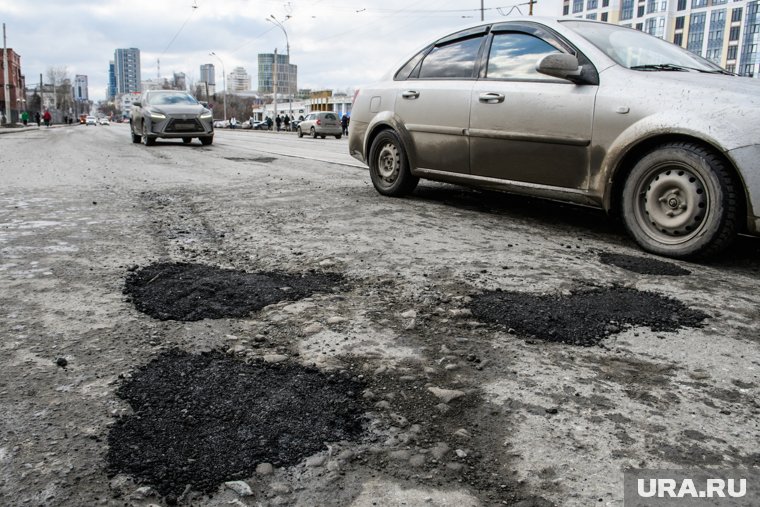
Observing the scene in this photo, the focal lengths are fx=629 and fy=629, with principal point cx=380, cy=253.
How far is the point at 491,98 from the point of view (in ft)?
16.7

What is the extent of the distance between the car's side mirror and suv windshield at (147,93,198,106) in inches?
548

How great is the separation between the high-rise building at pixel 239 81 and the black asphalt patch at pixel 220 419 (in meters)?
163

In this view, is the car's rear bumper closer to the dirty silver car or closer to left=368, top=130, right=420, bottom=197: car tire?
the dirty silver car

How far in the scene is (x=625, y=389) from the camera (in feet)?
7.16

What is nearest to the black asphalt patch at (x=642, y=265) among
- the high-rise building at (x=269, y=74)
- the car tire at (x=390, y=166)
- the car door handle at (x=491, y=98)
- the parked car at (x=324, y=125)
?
the car door handle at (x=491, y=98)

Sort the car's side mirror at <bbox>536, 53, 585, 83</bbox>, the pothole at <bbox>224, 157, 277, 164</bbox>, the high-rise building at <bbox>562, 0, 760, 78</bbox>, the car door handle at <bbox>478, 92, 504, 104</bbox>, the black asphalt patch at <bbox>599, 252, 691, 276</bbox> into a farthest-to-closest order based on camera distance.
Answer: the high-rise building at <bbox>562, 0, 760, 78</bbox>, the pothole at <bbox>224, 157, 277, 164</bbox>, the car door handle at <bbox>478, 92, 504, 104</bbox>, the car's side mirror at <bbox>536, 53, 585, 83</bbox>, the black asphalt patch at <bbox>599, 252, 691, 276</bbox>

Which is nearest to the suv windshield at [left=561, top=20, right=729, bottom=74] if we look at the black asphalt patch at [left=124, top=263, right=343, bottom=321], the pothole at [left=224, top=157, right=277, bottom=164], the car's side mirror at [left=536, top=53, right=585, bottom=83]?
the car's side mirror at [left=536, top=53, right=585, bottom=83]

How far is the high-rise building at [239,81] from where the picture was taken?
6280 inches

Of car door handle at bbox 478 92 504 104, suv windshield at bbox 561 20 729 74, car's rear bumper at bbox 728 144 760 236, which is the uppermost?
suv windshield at bbox 561 20 729 74

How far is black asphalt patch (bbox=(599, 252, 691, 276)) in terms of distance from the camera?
3699 mm

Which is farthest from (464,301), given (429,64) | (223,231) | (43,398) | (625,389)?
(429,64)

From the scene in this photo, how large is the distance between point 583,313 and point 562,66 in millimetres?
2210

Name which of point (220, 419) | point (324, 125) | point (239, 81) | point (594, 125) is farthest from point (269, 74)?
point (220, 419)

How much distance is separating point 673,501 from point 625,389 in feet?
2.00
